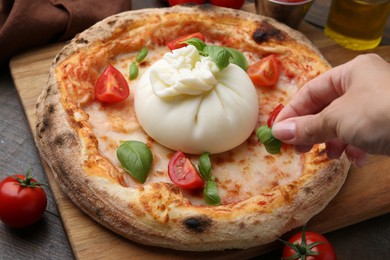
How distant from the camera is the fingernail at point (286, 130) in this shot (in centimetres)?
188

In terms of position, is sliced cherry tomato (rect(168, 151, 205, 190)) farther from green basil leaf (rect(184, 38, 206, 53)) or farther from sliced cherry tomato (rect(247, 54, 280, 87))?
sliced cherry tomato (rect(247, 54, 280, 87))

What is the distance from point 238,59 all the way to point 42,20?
118cm

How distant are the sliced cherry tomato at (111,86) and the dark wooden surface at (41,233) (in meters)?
0.47

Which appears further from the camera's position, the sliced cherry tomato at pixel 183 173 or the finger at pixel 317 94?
the sliced cherry tomato at pixel 183 173

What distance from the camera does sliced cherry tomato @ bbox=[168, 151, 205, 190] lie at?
2343 millimetres

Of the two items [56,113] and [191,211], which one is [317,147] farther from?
[56,113]

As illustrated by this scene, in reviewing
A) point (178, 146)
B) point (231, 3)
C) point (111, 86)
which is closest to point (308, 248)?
point (178, 146)

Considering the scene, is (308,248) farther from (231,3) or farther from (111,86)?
(231,3)

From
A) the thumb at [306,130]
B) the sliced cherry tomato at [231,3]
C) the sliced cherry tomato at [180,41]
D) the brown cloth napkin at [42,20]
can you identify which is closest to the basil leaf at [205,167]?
the thumb at [306,130]

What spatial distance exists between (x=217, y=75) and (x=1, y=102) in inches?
51.0

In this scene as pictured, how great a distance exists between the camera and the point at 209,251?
2270 millimetres

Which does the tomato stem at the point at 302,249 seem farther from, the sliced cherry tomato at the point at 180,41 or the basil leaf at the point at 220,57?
the sliced cherry tomato at the point at 180,41

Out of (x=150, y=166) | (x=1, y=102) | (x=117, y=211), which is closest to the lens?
(x=117, y=211)

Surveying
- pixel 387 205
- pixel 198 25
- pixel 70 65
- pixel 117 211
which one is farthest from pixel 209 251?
pixel 198 25
